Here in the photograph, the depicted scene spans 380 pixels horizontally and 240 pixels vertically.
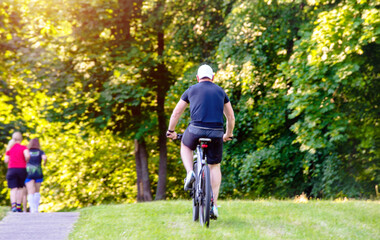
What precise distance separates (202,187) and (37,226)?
252cm

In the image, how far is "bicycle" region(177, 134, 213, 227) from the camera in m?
6.23

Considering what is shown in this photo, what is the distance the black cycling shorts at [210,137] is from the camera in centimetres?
643

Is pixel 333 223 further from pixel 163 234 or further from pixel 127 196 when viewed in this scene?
pixel 127 196

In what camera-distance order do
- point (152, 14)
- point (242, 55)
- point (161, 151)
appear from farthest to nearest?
1. point (161, 151)
2. point (152, 14)
3. point (242, 55)

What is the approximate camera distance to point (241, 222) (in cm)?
700

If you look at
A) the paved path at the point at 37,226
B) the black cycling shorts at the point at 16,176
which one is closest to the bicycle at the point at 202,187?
the paved path at the point at 37,226

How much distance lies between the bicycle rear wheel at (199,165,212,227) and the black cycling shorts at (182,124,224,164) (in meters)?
0.25

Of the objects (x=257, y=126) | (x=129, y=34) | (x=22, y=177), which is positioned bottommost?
(x=22, y=177)

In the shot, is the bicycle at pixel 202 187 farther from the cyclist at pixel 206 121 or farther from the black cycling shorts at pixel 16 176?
the black cycling shorts at pixel 16 176

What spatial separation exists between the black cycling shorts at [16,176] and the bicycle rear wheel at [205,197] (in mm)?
6941

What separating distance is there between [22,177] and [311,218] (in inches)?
288

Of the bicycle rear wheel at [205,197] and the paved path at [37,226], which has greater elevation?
the bicycle rear wheel at [205,197]

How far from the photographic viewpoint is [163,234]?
20.0 feet

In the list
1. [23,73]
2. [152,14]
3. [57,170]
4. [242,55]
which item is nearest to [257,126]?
[242,55]
